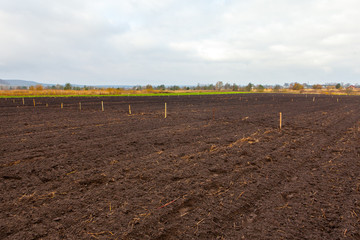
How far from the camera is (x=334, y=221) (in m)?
4.14

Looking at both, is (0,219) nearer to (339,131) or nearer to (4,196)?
(4,196)

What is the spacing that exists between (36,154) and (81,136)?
3191 mm

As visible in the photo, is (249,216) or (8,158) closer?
(249,216)

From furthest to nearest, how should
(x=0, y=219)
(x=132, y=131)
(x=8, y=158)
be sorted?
(x=132, y=131)
(x=8, y=158)
(x=0, y=219)

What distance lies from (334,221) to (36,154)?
9446 millimetres

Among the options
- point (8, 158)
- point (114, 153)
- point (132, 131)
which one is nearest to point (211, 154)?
point (114, 153)

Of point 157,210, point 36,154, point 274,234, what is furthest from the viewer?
point 36,154

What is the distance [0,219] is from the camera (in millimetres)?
4094

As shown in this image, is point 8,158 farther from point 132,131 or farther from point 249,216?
point 249,216

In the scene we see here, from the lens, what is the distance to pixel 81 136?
11266mm

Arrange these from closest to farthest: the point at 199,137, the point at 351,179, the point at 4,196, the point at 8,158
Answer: the point at 4,196
the point at 351,179
the point at 8,158
the point at 199,137

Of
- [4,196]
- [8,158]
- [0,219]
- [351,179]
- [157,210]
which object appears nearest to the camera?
→ [0,219]

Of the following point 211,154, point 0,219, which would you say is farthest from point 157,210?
point 211,154

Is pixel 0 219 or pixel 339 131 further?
pixel 339 131
